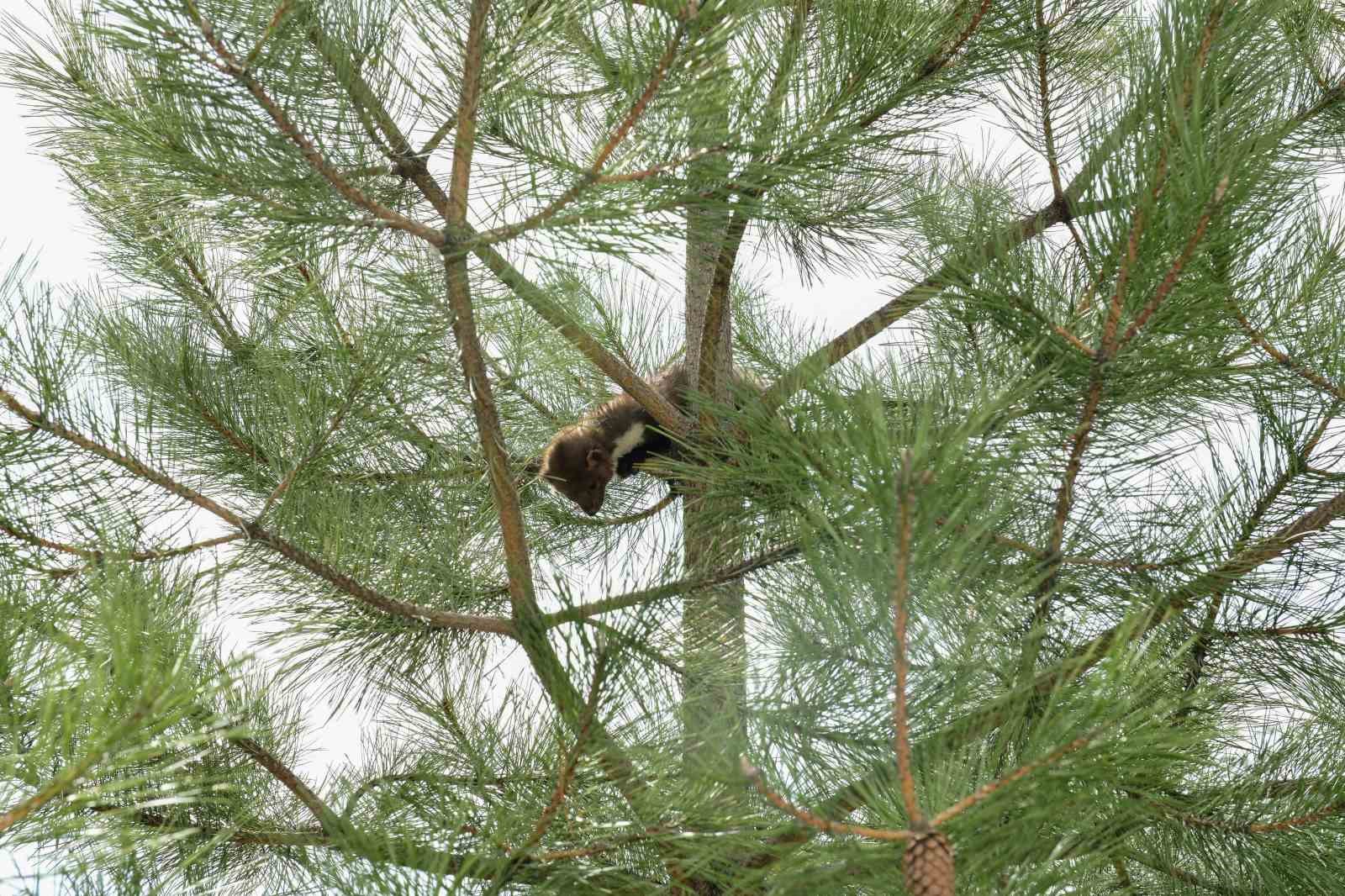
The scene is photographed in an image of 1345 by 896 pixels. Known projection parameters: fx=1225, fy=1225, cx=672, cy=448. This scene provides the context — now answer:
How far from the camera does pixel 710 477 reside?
125 centimetres

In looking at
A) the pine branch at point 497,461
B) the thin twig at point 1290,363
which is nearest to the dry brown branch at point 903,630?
the pine branch at point 497,461

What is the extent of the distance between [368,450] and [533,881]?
36.3 inches

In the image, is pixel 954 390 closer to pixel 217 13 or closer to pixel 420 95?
pixel 420 95

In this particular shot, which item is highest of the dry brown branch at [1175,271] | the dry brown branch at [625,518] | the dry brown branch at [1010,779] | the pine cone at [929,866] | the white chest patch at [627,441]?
the white chest patch at [627,441]

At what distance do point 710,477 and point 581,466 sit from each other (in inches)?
43.2

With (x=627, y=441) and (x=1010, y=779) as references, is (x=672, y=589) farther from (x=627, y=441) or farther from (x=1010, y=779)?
(x=627, y=441)

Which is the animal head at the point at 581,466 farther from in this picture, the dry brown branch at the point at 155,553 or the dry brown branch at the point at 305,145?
the dry brown branch at the point at 305,145

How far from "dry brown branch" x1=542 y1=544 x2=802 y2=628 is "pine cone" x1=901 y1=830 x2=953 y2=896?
1.18ft

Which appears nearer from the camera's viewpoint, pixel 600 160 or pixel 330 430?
pixel 600 160

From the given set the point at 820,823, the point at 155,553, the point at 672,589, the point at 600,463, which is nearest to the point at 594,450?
the point at 600,463

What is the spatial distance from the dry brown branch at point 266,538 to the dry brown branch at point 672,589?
0.18 meters

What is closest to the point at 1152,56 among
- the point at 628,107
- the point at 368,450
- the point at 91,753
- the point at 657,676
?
the point at 628,107

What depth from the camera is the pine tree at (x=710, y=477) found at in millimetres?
793

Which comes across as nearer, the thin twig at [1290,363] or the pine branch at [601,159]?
the pine branch at [601,159]
